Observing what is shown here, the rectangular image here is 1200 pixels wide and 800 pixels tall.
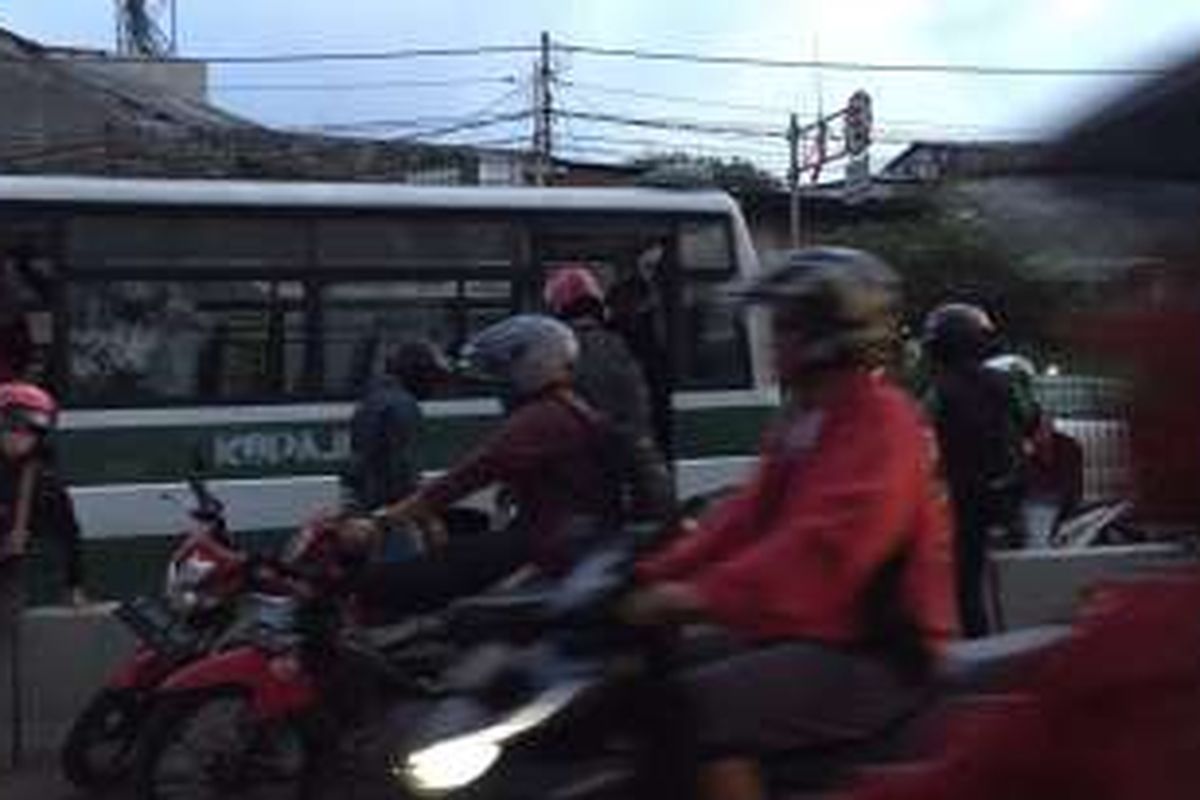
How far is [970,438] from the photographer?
1036 cm

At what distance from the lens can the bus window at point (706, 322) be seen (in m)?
15.2

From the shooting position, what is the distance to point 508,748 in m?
4.59

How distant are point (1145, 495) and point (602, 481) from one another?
5477 mm

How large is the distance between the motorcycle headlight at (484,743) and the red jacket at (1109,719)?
223 centimetres

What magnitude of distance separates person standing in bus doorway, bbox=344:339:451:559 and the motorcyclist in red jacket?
21.9 ft

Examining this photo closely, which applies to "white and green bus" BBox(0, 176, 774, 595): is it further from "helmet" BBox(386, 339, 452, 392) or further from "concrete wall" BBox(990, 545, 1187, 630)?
"concrete wall" BBox(990, 545, 1187, 630)

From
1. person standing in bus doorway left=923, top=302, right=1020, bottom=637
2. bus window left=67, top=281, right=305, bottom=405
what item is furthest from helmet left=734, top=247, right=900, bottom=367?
bus window left=67, top=281, right=305, bottom=405

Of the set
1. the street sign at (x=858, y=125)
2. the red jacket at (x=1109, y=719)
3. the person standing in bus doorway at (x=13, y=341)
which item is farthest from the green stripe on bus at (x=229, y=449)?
the street sign at (x=858, y=125)

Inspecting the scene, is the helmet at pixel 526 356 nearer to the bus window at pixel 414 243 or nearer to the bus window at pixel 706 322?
the bus window at pixel 414 243

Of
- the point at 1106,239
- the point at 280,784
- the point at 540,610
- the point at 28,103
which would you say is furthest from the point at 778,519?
the point at 28,103

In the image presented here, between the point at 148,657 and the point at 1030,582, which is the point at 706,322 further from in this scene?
the point at 148,657

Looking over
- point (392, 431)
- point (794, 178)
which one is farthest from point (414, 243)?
point (794, 178)

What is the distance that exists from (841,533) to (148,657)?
536 centimetres

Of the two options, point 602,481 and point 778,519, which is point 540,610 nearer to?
point 778,519
